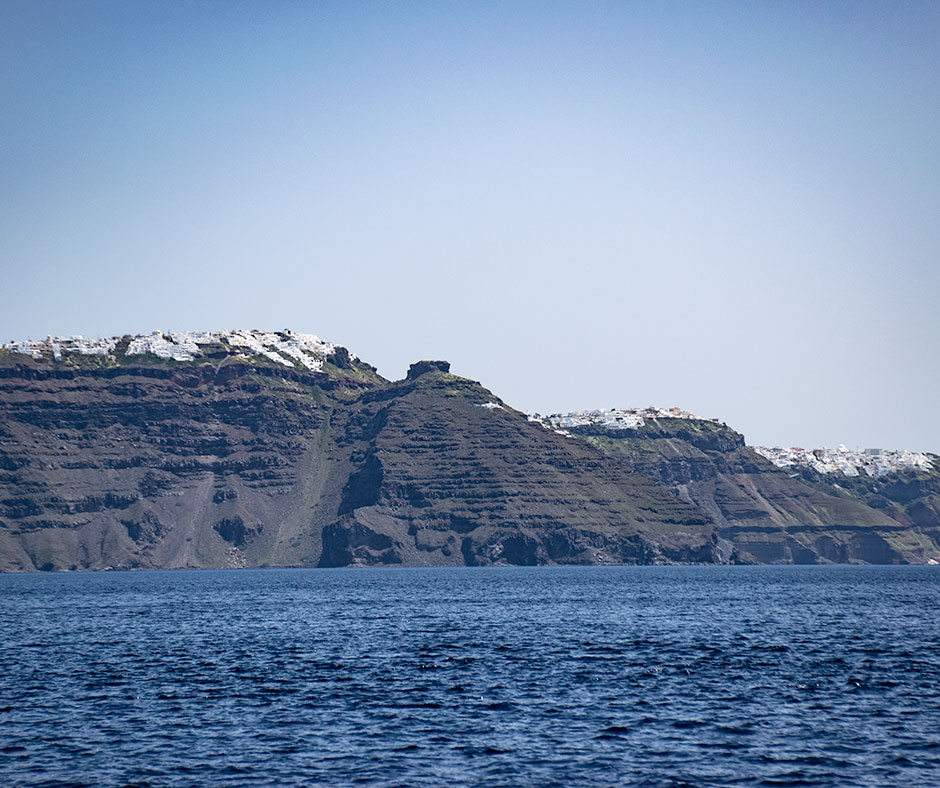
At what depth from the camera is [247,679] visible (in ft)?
246

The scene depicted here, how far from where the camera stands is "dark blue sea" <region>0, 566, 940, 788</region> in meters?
48.2

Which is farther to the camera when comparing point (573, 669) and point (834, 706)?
point (573, 669)

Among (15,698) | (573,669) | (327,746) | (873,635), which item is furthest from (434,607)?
(327,746)

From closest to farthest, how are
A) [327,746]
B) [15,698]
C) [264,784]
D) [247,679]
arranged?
[264,784] < [327,746] < [15,698] < [247,679]

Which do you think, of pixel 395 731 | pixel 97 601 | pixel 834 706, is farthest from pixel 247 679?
pixel 97 601

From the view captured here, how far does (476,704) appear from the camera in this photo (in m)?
64.0

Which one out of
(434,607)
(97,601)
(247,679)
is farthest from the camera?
(97,601)

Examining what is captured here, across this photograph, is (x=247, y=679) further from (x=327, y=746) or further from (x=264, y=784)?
(x=264, y=784)

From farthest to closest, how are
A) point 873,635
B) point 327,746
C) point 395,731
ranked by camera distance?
1. point 873,635
2. point 395,731
3. point 327,746

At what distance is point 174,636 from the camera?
358 feet

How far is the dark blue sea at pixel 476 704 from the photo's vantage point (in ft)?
158

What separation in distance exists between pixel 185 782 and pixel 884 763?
28309mm

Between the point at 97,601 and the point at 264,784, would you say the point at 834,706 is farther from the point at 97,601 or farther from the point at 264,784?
the point at 97,601

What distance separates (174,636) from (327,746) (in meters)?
60.3
